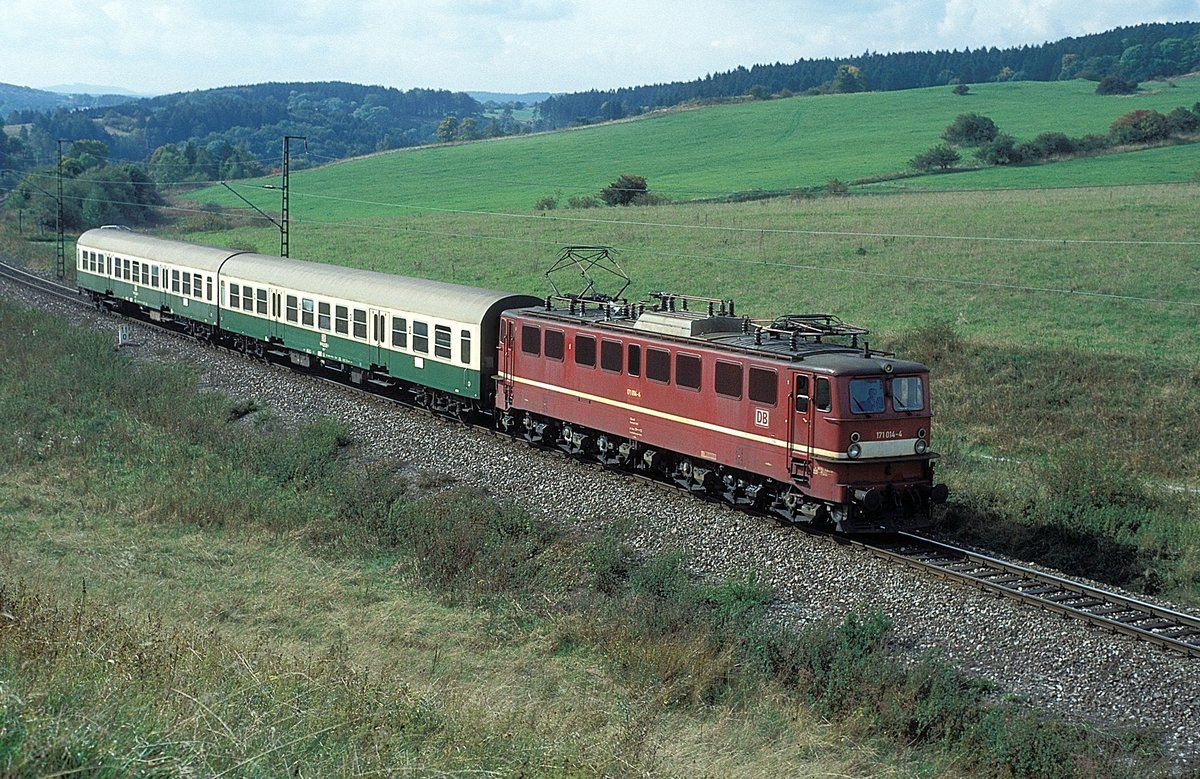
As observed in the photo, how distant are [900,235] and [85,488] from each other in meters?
36.1

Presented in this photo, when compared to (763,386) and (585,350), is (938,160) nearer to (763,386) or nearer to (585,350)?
(585,350)

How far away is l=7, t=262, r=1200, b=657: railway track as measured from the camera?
555 inches

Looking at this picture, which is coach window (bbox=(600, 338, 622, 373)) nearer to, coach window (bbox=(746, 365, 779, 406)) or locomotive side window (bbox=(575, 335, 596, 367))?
locomotive side window (bbox=(575, 335, 596, 367))

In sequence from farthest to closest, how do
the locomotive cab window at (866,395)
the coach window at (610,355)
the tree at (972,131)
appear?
the tree at (972,131) < the coach window at (610,355) < the locomotive cab window at (866,395)

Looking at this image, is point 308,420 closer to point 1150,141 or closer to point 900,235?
point 900,235

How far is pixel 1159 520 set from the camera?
19250mm

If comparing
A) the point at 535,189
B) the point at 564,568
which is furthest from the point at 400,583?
the point at 535,189

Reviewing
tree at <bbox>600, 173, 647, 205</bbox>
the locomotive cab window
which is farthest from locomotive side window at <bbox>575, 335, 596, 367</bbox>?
tree at <bbox>600, 173, 647, 205</bbox>

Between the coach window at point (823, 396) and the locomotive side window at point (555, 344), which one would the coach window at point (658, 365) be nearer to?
the locomotive side window at point (555, 344)

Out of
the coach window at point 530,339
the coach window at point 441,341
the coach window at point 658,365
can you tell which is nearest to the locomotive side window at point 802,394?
the coach window at point 658,365

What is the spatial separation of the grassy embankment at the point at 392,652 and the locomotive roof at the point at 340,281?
4.58 metres

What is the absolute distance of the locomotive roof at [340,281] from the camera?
1000 inches

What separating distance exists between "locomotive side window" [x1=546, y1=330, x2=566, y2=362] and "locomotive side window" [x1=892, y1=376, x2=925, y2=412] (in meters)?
7.08

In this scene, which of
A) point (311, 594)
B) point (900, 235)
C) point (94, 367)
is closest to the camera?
point (311, 594)
